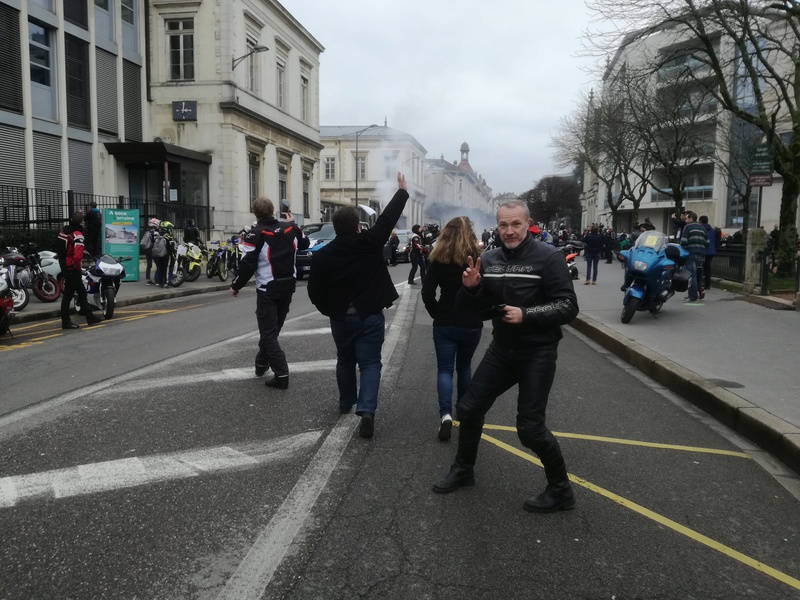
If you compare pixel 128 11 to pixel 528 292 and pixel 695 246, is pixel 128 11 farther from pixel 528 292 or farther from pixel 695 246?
pixel 528 292

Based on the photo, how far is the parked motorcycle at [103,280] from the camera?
38.8 feet

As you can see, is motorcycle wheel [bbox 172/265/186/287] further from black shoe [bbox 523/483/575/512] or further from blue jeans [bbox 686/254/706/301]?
black shoe [bbox 523/483/575/512]

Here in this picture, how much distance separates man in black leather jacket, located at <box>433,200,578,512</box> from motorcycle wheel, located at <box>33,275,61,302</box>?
40.1ft

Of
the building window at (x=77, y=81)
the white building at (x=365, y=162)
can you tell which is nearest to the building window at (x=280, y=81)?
the building window at (x=77, y=81)

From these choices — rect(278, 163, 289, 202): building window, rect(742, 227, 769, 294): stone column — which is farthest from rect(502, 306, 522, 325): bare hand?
rect(278, 163, 289, 202): building window

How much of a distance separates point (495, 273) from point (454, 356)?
1701 mm

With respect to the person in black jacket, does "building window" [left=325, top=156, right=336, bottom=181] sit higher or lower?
higher

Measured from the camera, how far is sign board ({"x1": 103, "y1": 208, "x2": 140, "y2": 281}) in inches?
705

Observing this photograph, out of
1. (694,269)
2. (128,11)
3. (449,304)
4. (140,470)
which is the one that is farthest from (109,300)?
(128,11)

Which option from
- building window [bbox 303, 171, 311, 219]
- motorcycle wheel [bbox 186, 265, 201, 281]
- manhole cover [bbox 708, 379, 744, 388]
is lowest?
motorcycle wheel [bbox 186, 265, 201, 281]

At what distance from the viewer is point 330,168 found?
63.4 m

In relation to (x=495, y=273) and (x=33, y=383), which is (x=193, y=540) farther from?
(x=33, y=383)

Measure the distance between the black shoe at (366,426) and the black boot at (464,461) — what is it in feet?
3.42

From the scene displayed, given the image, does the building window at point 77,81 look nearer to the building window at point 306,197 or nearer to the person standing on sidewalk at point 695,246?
the building window at point 306,197
